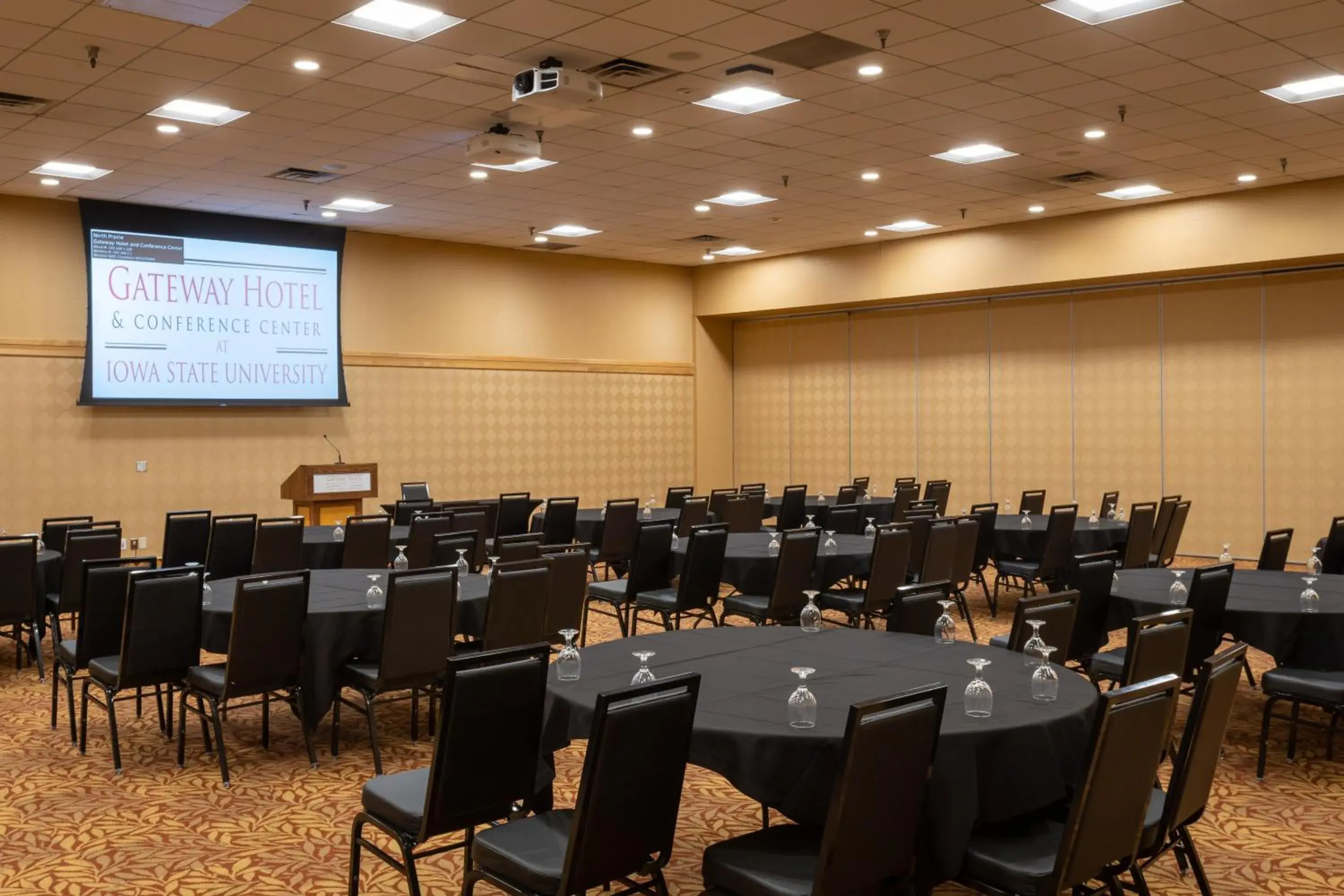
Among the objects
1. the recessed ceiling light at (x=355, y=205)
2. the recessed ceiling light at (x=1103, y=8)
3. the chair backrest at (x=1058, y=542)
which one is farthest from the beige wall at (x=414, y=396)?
the recessed ceiling light at (x=1103, y=8)

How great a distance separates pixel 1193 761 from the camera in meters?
3.57

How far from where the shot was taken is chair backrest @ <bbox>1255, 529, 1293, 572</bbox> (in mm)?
8172

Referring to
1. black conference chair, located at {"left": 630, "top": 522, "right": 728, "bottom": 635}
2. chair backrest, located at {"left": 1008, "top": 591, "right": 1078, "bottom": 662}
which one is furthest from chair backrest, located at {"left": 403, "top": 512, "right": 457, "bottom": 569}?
chair backrest, located at {"left": 1008, "top": 591, "right": 1078, "bottom": 662}

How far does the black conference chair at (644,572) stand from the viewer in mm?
8492

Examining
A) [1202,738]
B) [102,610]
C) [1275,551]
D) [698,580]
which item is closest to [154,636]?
[102,610]

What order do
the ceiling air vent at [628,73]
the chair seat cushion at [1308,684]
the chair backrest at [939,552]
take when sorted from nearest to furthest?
the chair seat cushion at [1308,684]
the chair backrest at [939,552]
the ceiling air vent at [628,73]

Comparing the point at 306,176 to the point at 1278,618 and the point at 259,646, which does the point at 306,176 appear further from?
the point at 1278,618

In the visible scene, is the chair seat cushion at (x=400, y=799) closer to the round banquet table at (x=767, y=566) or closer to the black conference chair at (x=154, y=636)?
the black conference chair at (x=154, y=636)

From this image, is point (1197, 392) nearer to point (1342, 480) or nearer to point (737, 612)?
point (1342, 480)

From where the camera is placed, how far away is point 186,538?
9.80 m

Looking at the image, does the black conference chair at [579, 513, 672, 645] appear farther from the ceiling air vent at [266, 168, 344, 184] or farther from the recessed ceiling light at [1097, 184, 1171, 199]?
the recessed ceiling light at [1097, 184, 1171, 199]

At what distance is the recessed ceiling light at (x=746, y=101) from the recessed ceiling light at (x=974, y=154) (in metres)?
2.55

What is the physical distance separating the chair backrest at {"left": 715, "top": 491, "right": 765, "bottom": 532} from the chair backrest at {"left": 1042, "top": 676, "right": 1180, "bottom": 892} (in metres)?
8.15

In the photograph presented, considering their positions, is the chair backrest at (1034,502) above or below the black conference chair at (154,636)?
above
